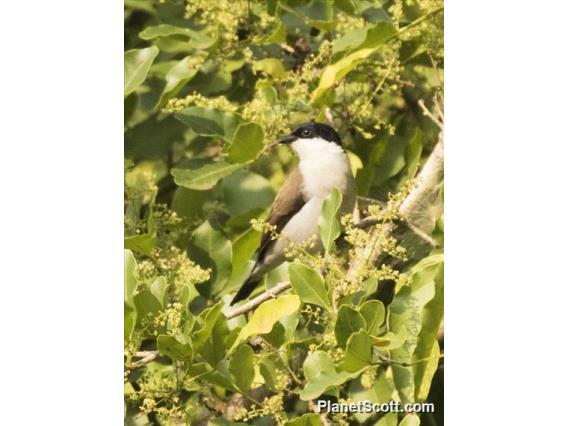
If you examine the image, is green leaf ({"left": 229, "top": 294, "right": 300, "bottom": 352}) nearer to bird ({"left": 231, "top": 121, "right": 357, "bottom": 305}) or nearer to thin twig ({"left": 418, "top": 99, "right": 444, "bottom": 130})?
bird ({"left": 231, "top": 121, "right": 357, "bottom": 305})

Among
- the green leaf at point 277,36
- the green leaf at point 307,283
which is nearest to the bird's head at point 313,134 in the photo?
the green leaf at point 277,36

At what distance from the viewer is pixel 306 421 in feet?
10.4

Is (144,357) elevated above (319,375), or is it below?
below

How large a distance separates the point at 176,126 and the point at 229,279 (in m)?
0.62

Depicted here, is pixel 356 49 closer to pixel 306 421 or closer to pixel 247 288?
pixel 247 288

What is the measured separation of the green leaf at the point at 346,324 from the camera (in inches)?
121

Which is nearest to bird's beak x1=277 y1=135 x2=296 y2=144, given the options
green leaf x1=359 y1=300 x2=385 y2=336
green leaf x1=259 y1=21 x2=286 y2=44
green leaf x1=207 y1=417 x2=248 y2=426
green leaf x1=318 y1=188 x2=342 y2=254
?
green leaf x1=259 y1=21 x2=286 y2=44

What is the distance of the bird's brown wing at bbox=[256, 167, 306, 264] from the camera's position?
11.9 feet

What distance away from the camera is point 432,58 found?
Result: 357 cm

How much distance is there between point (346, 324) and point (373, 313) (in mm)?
82

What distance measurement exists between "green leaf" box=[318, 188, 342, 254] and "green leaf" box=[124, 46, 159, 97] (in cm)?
72

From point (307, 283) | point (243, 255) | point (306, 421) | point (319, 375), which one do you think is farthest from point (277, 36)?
point (306, 421)

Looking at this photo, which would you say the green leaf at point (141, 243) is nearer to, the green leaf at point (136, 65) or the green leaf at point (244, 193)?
the green leaf at point (244, 193)

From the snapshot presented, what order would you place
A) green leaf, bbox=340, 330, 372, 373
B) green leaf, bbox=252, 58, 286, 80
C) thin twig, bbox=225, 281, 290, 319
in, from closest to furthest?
green leaf, bbox=340, 330, 372, 373
thin twig, bbox=225, 281, 290, 319
green leaf, bbox=252, 58, 286, 80
